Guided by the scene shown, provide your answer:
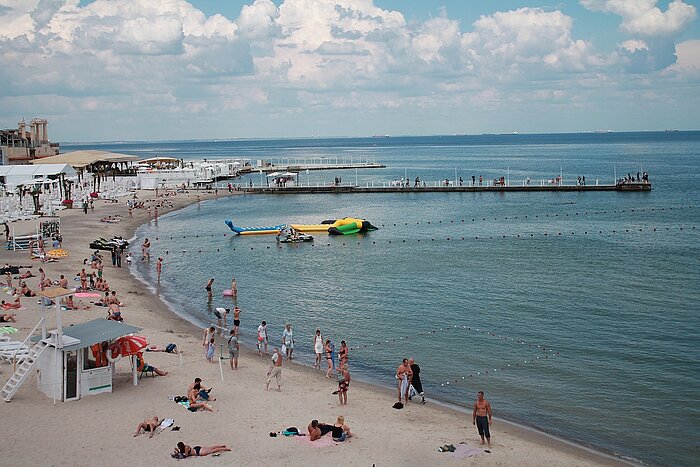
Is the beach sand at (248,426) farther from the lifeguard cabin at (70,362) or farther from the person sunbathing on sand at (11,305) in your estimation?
the person sunbathing on sand at (11,305)

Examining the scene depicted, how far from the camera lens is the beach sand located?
15.6m

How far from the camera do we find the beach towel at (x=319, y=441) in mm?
16281

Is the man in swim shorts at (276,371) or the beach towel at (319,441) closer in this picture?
the beach towel at (319,441)

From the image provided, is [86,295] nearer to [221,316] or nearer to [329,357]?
[221,316]

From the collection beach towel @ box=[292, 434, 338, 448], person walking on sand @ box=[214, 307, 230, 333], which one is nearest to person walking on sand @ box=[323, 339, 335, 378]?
beach towel @ box=[292, 434, 338, 448]

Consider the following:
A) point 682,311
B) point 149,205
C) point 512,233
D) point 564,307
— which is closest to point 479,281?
point 564,307

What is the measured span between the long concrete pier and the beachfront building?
30830 mm

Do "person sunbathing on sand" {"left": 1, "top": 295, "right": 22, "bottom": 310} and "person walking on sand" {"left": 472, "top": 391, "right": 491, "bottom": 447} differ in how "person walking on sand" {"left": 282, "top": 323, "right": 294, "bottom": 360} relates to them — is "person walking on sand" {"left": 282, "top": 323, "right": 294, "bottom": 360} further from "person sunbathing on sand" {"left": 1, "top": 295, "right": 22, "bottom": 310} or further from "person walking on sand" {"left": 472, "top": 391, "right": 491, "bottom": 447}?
"person sunbathing on sand" {"left": 1, "top": 295, "right": 22, "bottom": 310}

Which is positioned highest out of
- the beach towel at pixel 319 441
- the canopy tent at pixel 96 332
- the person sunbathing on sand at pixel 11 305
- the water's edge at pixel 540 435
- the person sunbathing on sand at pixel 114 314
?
the canopy tent at pixel 96 332

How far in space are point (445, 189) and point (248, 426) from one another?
248ft

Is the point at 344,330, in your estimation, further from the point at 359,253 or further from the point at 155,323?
the point at 359,253

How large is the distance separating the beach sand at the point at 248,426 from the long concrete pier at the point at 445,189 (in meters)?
69.0

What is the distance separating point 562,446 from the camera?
17359 mm

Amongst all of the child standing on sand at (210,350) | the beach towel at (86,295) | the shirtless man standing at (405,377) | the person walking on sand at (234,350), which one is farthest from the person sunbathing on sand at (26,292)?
the shirtless man standing at (405,377)
